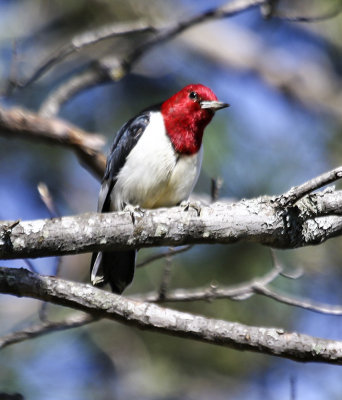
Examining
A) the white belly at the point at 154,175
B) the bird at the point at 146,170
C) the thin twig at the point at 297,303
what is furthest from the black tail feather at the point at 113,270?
the thin twig at the point at 297,303

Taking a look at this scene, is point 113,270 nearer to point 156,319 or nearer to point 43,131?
point 43,131

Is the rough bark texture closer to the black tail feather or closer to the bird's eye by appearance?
the black tail feather

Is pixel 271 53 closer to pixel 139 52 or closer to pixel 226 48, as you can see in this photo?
pixel 226 48

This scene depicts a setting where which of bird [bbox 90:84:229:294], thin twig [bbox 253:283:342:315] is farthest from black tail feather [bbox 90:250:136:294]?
Answer: thin twig [bbox 253:283:342:315]

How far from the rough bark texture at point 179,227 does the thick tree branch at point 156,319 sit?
0.13 meters

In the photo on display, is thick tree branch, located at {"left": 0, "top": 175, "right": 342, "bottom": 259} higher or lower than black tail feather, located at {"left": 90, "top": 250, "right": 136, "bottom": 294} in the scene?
higher

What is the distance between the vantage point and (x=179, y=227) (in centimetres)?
292

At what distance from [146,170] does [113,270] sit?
67 centimetres

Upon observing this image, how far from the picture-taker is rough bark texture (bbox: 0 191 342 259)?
2814 millimetres

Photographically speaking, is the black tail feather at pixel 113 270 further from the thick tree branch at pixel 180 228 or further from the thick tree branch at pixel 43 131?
the thick tree branch at pixel 180 228

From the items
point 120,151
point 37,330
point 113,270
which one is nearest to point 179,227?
point 37,330

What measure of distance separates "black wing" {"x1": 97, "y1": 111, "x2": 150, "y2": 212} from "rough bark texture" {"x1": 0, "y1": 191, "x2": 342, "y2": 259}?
4.18 ft

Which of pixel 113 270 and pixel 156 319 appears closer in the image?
pixel 156 319

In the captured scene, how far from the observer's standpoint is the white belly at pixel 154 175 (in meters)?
4.07
